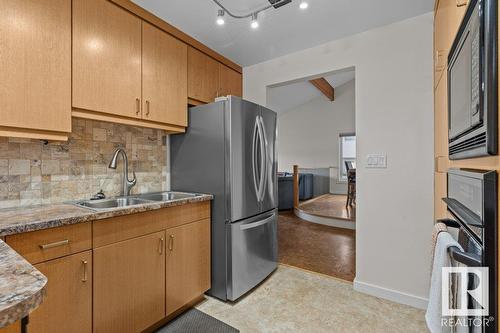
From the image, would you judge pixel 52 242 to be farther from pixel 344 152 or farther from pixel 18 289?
pixel 344 152

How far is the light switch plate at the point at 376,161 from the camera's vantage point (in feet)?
7.12

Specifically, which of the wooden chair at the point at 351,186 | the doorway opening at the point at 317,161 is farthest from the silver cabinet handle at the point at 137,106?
the wooden chair at the point at 351,186

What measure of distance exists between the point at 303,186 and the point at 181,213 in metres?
5.62

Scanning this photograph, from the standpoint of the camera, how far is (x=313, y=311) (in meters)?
1.95

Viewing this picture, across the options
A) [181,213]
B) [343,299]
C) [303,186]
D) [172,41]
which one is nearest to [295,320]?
[343,299]

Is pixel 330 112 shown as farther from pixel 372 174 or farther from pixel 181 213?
pixel 181 213

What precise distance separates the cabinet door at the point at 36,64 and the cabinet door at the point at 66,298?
2.63ft

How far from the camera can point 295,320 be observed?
1.84 meters

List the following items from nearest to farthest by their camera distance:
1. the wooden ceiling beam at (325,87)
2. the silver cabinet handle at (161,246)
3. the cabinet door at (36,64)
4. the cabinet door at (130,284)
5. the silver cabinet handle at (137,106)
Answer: the cabinet door at (36,64)
the cabinet door at (130,284)
the silver cabinet handle at (161,246)
the silver cabinet handle at (137,106)
the wooden ceiling beam at (325,87)

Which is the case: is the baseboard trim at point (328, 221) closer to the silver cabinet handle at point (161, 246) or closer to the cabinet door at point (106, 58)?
the silver cabinet handle at point (161, 246)

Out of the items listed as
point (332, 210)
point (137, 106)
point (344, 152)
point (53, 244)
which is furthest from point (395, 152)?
point (344, 152)

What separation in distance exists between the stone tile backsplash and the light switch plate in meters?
2.01

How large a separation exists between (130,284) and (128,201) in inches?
30.1

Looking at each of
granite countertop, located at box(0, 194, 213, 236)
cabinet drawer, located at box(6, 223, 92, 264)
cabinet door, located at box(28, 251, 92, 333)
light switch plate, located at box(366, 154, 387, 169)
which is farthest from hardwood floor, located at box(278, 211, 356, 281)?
cabinet drawer, located at box(6, 223, 92, 264)
